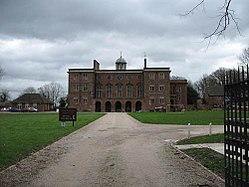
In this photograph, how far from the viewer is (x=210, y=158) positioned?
12312 millimetres

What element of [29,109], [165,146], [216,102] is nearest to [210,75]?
[216,102]

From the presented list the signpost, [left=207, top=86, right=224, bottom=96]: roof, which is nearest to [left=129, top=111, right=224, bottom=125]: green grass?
the signpost

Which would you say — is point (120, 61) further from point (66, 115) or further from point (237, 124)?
point (237, 124)

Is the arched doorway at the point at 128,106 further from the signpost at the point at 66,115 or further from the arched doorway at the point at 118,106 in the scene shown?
the signpost at the point at 66,115

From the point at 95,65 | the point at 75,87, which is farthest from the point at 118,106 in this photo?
the point at 95,65

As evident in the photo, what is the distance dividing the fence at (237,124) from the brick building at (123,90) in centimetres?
9172

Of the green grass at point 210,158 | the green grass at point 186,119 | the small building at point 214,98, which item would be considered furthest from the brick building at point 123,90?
the green grass at point 210,158

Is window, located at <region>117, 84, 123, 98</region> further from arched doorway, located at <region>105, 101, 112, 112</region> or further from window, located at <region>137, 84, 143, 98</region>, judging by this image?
window, located at <region>137, 84, 143, 98</region>

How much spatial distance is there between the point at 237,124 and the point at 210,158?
243 inches

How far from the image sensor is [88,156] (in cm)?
1348

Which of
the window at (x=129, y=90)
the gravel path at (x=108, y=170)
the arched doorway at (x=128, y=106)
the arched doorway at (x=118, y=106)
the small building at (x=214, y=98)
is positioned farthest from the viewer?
the arched doorway at (x=118, y=106)

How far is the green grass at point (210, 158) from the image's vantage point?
34.0 ft

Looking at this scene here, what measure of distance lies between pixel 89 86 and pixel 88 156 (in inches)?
3492

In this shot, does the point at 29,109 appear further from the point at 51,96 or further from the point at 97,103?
the point at 51,96
